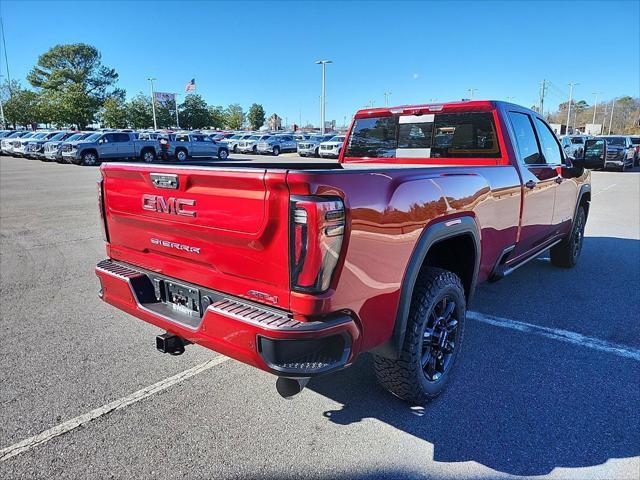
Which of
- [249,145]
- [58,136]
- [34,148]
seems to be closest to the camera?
[34,148]

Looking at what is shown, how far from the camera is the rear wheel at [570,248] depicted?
19.6 feet

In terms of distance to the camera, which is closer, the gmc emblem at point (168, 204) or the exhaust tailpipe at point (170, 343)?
the gmc emblem at point (168, 204)

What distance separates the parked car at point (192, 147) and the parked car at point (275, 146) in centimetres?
581

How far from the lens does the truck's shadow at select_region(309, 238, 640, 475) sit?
256cm

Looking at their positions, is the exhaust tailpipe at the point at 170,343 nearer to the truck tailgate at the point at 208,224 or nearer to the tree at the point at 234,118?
the truck tailgate at the point at 208,224

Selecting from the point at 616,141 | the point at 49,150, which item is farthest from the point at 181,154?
the point at 616,141

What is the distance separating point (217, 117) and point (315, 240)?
106307 mm

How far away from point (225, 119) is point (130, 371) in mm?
110998

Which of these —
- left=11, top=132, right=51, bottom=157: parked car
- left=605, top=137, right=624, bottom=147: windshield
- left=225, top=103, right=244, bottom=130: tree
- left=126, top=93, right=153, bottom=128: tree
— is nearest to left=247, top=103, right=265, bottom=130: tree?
left=225, top=103, right=244, bottom=130: tree

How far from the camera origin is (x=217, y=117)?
102 meters

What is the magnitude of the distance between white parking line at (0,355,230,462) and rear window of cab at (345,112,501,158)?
2616 millimetres

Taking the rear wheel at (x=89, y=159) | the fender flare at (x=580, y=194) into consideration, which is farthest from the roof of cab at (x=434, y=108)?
the rear wheel at (x=89, y=159)

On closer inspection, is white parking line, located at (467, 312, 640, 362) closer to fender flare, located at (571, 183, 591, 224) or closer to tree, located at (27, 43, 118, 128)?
fender flare, located at (571, 183, 591, 224)

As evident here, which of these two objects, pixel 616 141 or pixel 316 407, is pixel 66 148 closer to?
pixel 316 407
